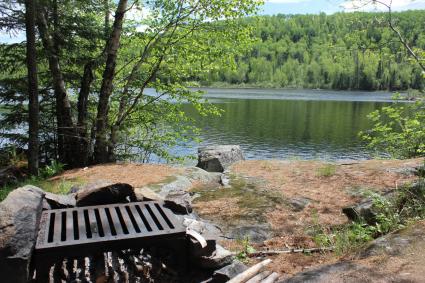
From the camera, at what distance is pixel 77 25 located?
1220 centimetres

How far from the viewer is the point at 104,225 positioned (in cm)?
491

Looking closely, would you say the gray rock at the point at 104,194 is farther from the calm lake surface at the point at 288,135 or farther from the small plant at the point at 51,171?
the calm lake surface at the point at 288,135

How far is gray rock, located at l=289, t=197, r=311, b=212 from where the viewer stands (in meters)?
7.68

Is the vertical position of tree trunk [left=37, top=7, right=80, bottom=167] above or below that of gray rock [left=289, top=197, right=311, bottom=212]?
above

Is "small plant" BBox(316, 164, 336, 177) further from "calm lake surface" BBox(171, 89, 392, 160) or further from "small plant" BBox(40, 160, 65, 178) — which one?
"calm lake surface" BBox(171, 89, 392, 160)

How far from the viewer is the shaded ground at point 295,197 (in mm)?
6203

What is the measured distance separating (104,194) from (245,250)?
6.98 ft

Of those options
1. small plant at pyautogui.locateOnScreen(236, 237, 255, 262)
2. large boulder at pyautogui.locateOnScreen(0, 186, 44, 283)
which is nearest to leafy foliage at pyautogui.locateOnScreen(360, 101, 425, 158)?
small plant at pyautogui.locateOnScreen(236, 237, 255, 262)

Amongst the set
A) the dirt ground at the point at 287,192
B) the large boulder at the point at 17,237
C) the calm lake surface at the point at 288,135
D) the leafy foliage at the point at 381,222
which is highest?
the large boulder at the point at 17,237

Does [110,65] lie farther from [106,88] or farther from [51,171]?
[51,171]

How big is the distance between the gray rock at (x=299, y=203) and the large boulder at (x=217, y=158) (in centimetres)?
493

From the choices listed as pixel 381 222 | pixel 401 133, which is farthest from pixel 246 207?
pixel 401 133

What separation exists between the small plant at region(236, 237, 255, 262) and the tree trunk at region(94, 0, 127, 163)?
733 centimetres

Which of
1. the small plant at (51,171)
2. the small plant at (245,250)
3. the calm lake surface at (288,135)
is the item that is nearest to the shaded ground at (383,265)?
the small plant at (245,250)
